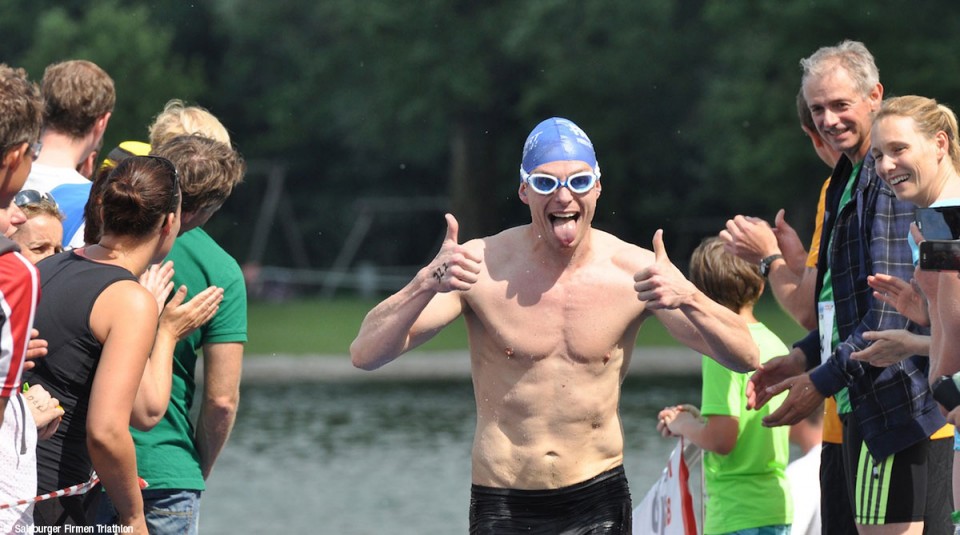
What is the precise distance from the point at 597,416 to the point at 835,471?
1.12m

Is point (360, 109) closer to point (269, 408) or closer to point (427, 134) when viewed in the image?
point (427, 134)

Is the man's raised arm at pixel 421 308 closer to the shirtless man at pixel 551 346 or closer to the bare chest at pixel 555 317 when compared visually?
the shirtless man at pixel 551 346

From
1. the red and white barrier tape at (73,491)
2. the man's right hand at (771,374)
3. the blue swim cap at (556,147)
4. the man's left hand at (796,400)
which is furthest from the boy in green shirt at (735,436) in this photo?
the red and white barrier tape at (73,491)

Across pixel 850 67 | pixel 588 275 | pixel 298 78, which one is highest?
pixel 298 78

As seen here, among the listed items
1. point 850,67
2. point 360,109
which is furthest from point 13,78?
point 360,109

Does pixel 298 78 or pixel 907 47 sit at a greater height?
pixel 298 78

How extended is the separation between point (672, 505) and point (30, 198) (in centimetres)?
274

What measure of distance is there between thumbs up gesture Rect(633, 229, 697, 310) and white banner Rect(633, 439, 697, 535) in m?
1.47

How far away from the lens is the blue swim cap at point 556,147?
15.9 ft

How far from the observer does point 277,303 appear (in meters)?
47.9

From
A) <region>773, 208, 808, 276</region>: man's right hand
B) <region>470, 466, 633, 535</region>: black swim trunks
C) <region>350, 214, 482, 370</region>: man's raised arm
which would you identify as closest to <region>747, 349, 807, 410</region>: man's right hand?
<region>773, 208, 808, 276</region>: man's right hand

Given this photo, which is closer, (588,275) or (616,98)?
(588,275)

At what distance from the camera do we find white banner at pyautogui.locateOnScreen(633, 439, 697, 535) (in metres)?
5.75

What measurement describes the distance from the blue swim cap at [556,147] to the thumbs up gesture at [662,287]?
17.7 inches
